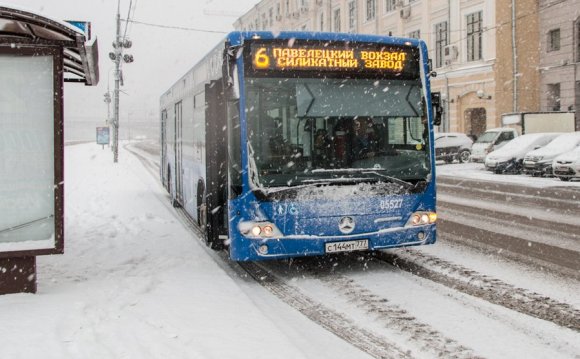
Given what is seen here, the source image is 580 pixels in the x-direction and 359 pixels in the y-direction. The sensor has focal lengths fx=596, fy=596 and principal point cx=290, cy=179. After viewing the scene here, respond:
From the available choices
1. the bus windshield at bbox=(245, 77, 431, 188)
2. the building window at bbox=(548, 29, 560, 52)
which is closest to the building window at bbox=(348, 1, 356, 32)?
the building window at bbox=(548, 29, 560, 52)

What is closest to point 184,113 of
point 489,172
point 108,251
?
point 108,251

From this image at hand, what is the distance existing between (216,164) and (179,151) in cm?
455

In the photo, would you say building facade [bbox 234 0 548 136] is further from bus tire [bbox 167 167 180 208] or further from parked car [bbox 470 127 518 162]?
bus tire [bbox 167 167 180 208]

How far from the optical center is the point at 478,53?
34156mm

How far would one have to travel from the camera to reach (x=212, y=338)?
4680mm

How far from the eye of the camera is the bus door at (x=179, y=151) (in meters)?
11.7

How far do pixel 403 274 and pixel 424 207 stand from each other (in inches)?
33.0

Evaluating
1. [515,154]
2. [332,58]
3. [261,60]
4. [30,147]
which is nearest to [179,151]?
[261,60]

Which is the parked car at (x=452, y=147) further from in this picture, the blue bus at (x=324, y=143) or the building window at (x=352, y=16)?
the blue bus at (x=324, y=143)

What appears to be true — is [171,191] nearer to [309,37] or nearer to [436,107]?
[309,37]

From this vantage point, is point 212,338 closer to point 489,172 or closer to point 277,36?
point 277,36

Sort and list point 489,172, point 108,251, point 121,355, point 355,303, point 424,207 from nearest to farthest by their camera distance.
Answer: point 121,355, point 355,303, point 424,207, point 108,251, point 489,172

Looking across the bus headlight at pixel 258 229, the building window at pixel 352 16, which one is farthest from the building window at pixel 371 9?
the bus headlight at pixel 258 229

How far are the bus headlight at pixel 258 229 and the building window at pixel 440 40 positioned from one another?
107ft
